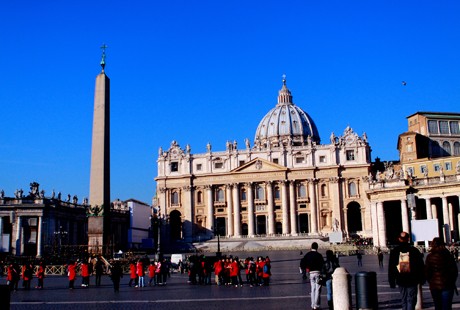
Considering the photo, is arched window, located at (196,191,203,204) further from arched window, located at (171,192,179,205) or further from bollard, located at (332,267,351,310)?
bollard, located at (332,267,351,310)

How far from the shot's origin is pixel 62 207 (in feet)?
193

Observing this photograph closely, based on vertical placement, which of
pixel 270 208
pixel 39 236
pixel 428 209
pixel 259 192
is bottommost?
pixel 39 236

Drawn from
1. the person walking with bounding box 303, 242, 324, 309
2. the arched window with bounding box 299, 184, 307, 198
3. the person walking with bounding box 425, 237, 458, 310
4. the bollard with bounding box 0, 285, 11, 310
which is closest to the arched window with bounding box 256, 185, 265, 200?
the arched window with bounding box 299, 184, 307, 198

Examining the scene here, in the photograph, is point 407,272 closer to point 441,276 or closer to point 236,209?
point 441,276

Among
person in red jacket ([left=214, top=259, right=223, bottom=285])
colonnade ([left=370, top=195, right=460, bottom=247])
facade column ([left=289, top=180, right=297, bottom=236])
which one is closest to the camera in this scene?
person in red jacket ([left=214, top=259, right=223, bottom=285])

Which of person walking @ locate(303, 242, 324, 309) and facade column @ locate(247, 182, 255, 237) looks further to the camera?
facade column @ locate(247, 182, 255, 237)

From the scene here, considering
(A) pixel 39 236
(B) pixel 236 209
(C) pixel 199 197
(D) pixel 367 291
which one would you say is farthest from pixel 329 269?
(C) pixel 199 197

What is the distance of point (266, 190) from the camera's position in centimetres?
8162

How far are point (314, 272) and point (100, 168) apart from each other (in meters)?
14.5

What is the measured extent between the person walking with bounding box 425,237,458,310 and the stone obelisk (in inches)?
699

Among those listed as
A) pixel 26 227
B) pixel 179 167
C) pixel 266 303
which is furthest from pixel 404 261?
pixel 179 167

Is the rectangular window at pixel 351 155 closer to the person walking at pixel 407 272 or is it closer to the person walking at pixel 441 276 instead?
the person walking at pixel 407 272

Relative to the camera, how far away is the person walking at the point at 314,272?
11.5 m

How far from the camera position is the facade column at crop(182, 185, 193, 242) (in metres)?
81.8
